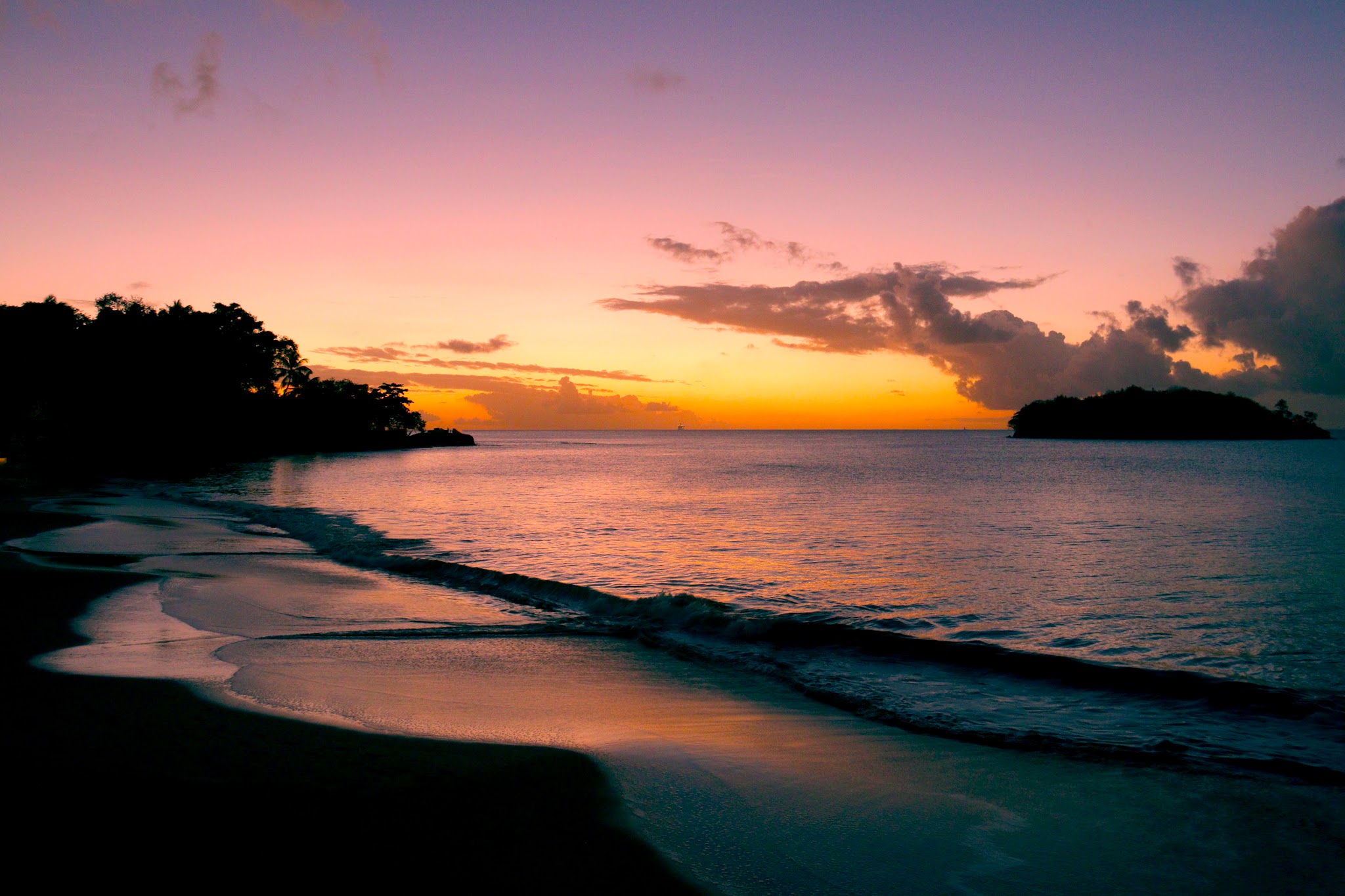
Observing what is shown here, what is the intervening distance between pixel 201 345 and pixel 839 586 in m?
100

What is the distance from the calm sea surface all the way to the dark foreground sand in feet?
14.1

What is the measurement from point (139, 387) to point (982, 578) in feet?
322

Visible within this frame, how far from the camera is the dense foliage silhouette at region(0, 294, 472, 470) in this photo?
7462 centimetres


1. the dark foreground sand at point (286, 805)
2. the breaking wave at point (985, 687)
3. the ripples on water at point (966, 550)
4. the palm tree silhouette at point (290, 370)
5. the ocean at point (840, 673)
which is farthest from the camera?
the palm tree silhouette at point (290, 370)

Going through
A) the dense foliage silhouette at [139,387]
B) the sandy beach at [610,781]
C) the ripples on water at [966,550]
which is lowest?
the ripples on water at [966,550]

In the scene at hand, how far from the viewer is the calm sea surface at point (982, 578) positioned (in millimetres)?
8625

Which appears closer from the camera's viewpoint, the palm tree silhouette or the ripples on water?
the ripples on water

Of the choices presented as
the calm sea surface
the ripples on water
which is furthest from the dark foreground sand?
the ripples on water

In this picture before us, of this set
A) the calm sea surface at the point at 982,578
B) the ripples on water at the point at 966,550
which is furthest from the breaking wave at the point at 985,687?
the ripples on water at the point at 966,550

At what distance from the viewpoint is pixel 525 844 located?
4723mm

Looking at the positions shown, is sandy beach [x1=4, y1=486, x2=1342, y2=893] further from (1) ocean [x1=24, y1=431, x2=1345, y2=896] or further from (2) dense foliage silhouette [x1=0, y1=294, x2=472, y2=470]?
(2) dense foliage silhouette [x1=0, y1=294, x2=472, y2=470]

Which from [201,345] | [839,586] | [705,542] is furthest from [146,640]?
[201,345]

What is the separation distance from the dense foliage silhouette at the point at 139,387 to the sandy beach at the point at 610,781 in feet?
226

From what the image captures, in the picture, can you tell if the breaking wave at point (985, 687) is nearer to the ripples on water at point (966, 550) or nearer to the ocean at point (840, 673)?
the ocean at point (840, 673)
